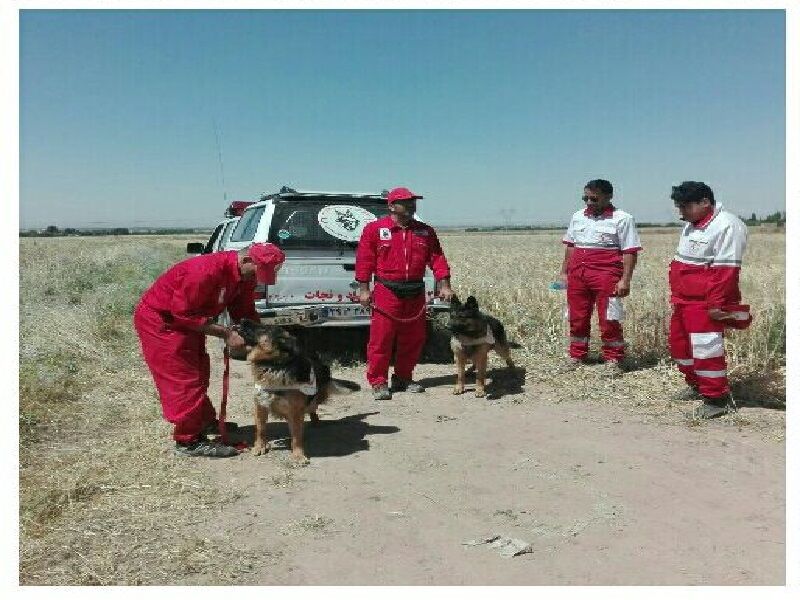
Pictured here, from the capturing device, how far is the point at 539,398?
250 inches

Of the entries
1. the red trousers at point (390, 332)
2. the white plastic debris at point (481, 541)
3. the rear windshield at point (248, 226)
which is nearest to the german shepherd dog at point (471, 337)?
the red trousers at point (390, 332)

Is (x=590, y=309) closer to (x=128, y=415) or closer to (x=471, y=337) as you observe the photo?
(x=471, y=337)

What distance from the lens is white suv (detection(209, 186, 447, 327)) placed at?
23.2 ft

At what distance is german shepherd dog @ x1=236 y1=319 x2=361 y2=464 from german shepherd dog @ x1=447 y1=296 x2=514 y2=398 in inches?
82.9

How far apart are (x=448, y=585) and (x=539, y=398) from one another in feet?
11.9

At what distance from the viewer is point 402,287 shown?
639cm

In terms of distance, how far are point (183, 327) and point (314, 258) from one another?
280 cm

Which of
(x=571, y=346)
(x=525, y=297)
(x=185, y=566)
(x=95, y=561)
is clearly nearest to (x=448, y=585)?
(x=185, y=566)

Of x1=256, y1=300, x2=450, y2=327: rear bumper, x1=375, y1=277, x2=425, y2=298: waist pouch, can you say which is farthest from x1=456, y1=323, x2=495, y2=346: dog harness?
x1=256, y1=300, x2=450, y2=327: rear bumper

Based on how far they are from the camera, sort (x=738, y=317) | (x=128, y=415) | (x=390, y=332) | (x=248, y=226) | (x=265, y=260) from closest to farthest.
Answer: (x=265, y=260) < (x=738, y=317) < (x=128, y=415) < (x=390, y=332) < (x=248, y=226)

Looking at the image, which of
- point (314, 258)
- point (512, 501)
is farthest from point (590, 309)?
point (512, 501)

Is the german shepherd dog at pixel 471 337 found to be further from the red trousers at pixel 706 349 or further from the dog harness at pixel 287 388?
the dog harness at pixel 287 388

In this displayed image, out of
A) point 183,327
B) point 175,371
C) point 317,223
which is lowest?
point 175,371

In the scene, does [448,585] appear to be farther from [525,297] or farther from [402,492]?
[525,297]
